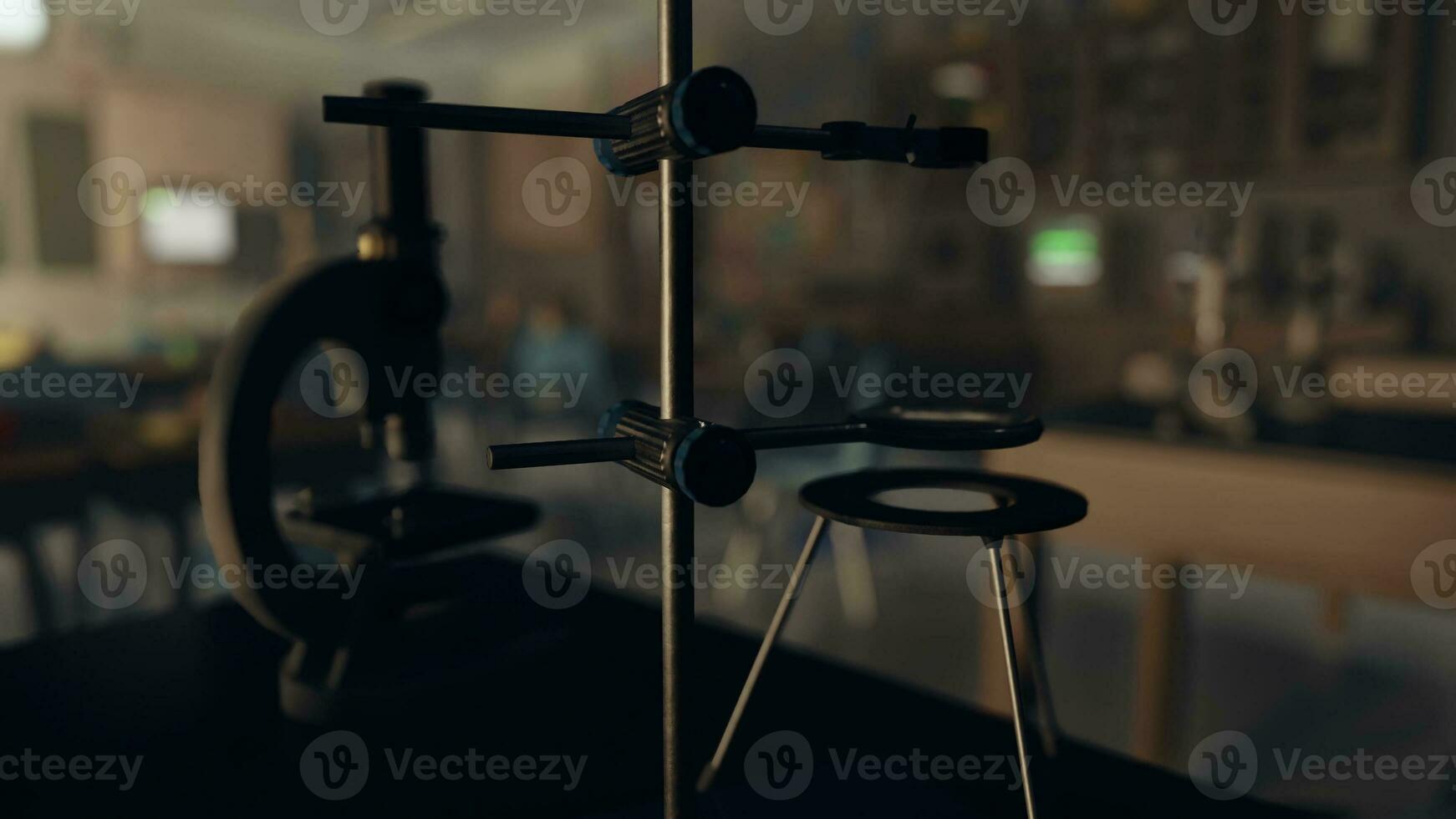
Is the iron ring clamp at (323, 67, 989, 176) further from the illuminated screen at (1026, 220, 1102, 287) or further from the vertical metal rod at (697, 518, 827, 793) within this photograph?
the illuminated screen at (1026, 220, 1102, 287)

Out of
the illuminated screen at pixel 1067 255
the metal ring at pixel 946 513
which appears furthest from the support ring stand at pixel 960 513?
the illuminated screen at pixel 1067 255

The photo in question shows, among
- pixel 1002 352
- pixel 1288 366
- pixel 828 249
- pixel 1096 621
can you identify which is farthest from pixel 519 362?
pixel 1288 366

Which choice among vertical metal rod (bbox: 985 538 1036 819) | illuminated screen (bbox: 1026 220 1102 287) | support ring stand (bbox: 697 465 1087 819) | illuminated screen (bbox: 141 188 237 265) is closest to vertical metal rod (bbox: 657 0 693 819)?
support ring stand (bbox: 697 465 1087 819)

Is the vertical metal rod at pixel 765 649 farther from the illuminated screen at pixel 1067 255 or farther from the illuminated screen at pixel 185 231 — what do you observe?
the illuminated screen at pixel 185 231

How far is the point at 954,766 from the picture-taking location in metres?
0.82

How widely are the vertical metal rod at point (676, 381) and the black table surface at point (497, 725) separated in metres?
0.02

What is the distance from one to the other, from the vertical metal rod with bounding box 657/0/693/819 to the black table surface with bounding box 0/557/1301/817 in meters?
0.02

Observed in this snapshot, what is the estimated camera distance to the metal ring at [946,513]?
0.60m

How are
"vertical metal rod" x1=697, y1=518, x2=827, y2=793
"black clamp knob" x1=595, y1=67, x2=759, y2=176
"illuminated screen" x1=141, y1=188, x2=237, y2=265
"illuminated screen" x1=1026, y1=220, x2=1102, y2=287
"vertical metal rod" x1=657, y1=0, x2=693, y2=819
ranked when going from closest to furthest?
"black clamp knob" x1=595, y1=67, x2=759, y2=176, "vertical metal rod" x1=657, y1=0, x2=693, y2=819, "vertical metal rod" x1=697, y1=518, x2=827, y2=793, "illuminated screen" x1=1026, y1=220, x2=1102, y2=287, "illuminated screen" x1=141, y1=188, x2=237, y2=265

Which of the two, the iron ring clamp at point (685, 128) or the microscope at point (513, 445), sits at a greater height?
the iron ring clamp at point (685, 128)

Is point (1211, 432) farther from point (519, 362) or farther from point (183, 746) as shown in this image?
point (519, 362)

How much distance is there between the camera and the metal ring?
1.96 ft

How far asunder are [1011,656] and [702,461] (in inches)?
10.8

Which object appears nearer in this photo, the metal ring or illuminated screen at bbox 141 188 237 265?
the metal ring
